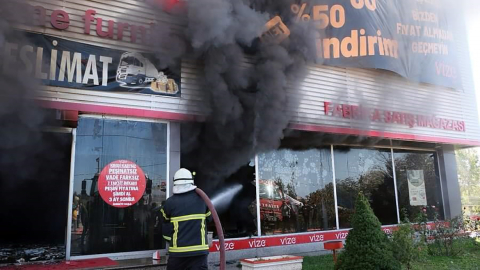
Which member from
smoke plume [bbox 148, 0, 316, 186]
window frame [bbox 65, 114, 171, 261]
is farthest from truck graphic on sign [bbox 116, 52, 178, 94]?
window frame [bbox 65, 114, 171, 261]

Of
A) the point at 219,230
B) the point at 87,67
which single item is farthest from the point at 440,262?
the point at 87,67

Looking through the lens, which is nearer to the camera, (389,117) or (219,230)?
(219,230)

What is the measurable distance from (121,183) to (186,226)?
3.53m

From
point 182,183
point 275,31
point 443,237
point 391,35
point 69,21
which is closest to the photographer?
point 182,183

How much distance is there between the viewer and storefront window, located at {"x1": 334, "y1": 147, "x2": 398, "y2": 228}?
9852mm

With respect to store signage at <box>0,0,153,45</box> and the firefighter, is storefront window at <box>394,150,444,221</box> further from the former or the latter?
the firefighter

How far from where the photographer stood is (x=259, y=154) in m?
8.53

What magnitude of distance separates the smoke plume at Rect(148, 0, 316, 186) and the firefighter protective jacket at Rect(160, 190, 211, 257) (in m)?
3.63

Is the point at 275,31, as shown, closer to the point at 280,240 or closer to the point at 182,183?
the point at 280,240

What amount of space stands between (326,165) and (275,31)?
3795 millimetres

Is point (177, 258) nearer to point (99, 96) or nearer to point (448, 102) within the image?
point (99, 96)

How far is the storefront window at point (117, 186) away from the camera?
6469 mm

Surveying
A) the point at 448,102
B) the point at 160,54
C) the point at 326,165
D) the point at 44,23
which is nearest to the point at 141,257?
the point at 160,54

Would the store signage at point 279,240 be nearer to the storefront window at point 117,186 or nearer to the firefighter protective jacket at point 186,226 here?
the storefront window at point 117,186
